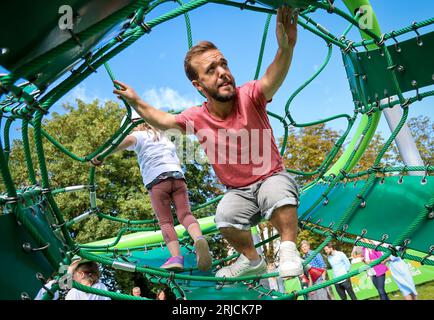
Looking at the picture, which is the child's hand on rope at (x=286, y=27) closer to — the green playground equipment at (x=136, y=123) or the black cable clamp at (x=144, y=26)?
the green playground equipment at (x=136, y=123)

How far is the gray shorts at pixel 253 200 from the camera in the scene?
1.42 metres

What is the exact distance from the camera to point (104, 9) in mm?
868

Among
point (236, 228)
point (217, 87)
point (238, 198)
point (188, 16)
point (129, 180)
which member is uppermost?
point (129, 180)

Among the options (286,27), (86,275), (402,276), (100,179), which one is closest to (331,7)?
(286,27)

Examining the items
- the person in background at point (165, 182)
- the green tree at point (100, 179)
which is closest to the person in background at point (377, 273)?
the person in background at point (165, 182)

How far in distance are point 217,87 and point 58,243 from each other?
751 millimetres

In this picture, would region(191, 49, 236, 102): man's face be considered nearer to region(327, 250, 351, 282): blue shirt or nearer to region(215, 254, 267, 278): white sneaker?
region(215, 254, 267, 278): white sneaker

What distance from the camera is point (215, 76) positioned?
1.51 metres

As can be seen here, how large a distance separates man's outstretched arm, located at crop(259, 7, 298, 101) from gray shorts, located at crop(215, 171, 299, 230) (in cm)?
34

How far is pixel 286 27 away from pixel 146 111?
1.97 feet

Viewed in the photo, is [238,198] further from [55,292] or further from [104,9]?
[104,9]

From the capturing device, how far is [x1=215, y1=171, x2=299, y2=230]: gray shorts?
4.66ft

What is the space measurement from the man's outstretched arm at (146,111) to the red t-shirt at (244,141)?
0.14 m
